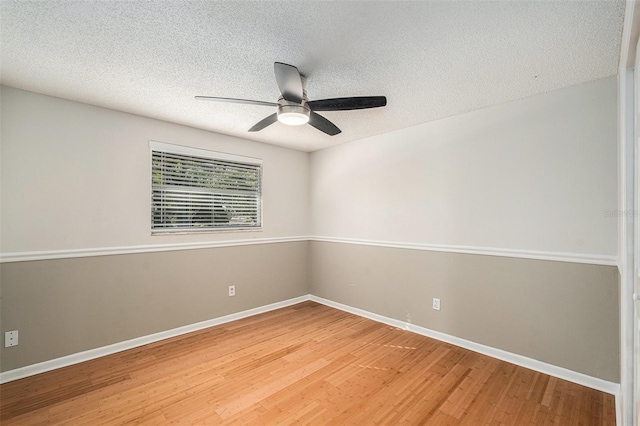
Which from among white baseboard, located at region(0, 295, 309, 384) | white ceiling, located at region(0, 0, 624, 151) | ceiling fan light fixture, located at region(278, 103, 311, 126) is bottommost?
white baseboard, located at region(0, 295, 309, 384)

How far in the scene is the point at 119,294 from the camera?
2.79 metres

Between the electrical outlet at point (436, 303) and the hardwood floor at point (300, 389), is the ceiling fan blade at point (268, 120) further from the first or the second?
the electrical outlet at point (436, 303)

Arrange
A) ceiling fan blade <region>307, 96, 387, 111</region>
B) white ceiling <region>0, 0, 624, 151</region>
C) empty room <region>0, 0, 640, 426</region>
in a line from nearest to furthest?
white ceiling <region>0, 0, 624, 151</region>, empty room <region>0, 0, 640, 426</region>, ceiling fan blade <region>307, 96, 387, 111</region>

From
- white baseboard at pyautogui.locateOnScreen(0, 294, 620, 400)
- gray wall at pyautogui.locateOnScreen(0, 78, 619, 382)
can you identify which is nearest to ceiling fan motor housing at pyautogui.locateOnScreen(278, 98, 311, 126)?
gray wall at pyautogui.locateOnScreen(0, 78, 619, 382)

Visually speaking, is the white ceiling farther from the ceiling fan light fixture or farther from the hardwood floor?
the hardwood floor

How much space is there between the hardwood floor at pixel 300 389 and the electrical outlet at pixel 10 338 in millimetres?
308

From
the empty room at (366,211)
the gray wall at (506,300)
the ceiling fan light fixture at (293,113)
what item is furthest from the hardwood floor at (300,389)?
the ceiling fan light fixture at (293,113)

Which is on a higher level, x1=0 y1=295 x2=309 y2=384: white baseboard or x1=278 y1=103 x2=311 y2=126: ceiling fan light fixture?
x1=278 y1=103 x2=311 y2=126: ceiling fan light fixture

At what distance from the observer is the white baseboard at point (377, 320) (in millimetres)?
2225

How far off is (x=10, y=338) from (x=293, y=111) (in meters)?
2.91

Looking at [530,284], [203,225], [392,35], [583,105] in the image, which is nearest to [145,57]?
[392,35]

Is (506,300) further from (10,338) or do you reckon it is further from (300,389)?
(10,338)

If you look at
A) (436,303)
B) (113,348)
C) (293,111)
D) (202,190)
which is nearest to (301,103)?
(293,111)

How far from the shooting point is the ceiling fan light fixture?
2.05 meters
